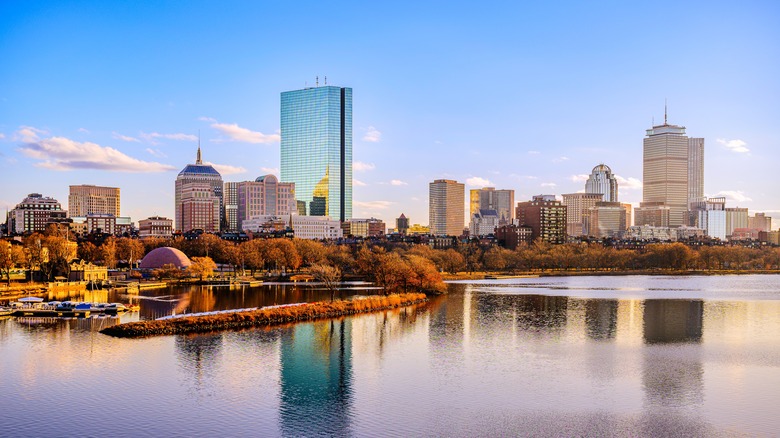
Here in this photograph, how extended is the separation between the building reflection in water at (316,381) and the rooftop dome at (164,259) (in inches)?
2739

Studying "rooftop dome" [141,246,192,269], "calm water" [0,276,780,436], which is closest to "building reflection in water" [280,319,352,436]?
"calm water" [0,276,780,436]

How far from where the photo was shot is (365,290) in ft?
323

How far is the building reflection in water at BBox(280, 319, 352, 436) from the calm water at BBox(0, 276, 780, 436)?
0.13 m

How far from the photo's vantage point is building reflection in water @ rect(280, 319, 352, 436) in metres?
33.8

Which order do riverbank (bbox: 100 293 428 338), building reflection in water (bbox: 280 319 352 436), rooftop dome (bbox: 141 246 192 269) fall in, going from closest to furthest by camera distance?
building reflection in water (bbox: 280 319 352 436), riverbank (bbox: 100 293 428 338), rooftop dome (bbox: 141 246 192 269)

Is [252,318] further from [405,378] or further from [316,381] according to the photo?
[405,378]

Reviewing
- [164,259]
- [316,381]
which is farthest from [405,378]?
[164,259]

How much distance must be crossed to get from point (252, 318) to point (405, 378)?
23955mm

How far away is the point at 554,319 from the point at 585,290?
39.7 metres

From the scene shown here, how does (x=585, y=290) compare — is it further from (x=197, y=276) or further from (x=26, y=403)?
(x=26, y=403)

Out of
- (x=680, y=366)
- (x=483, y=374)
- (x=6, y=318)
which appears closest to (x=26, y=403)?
(x=483, y=374)

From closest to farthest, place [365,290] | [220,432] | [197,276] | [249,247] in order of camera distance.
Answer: [220,432] → [365,290] → [197,276] → [249,247]

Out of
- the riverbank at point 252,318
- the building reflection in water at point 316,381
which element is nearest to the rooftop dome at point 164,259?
the riverbank at point 252,318

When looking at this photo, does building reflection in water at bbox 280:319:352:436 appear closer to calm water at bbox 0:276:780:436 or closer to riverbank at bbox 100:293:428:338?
calm water at bbox 0:276:780:436
